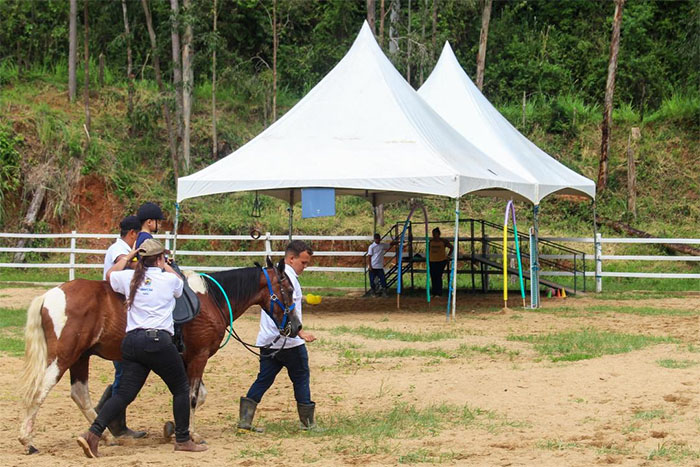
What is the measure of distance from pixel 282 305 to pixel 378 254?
1284cm

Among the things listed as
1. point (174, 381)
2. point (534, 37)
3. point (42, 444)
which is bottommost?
point (42, 444)

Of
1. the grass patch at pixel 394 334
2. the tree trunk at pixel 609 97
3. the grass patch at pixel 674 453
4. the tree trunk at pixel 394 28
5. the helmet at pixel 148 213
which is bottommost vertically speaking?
the grass patch at pixel 674 453

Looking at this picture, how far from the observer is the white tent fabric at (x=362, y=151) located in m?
16.3

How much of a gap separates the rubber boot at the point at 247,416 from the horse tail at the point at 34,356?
169cm

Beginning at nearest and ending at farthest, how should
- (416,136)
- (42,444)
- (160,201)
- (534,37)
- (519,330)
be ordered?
(42,444), (519,330), (416,136), (160,201), (534,37)

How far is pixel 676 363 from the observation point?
1105 cm

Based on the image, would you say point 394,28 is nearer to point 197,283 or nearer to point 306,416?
point 197,283

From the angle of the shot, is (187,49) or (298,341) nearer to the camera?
(298,341)

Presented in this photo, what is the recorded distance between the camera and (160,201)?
2912 cm

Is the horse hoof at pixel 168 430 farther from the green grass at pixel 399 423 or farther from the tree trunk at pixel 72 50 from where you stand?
the tree trunk at pixel 72 50

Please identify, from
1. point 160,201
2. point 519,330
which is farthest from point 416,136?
point 160,201

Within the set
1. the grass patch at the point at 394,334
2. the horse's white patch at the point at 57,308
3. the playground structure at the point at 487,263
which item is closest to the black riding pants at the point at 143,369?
the horse's white patch at the point at 57,308

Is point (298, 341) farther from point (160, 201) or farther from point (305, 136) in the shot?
point (160, 201)

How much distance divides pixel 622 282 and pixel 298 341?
17.2 metres
